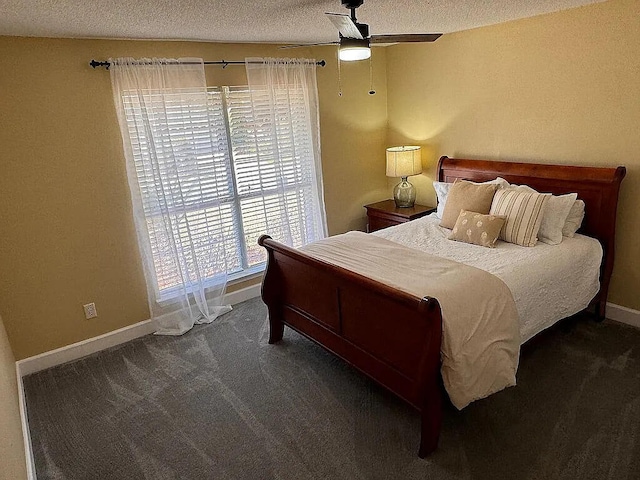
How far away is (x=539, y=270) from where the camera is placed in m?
2.82

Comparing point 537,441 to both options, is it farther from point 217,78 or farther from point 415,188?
point 217,78

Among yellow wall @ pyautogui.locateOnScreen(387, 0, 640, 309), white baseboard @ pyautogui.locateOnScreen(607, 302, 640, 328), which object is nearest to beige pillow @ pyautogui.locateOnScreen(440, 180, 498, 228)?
yellow wall @ pyautogui.locateOnScreen(387, 0, 640, 309)

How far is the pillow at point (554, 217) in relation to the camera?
3189 millimetres

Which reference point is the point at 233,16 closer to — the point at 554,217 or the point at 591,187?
the point at 554,217

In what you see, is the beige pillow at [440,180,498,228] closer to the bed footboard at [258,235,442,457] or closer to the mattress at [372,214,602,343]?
the mattress at [372,214,602,343]

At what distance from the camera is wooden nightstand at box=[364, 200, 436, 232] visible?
4.41 meters

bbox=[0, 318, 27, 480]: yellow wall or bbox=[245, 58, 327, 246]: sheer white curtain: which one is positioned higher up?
bbox=[245, 58, 327, 246]: sheer white curtain

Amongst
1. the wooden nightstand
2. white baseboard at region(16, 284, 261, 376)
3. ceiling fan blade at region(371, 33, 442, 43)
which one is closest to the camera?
ceiling fan blade at region(371, 33, 442, 43)

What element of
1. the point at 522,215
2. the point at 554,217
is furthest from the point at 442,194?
the point at 554,217

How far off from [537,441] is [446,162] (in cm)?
265

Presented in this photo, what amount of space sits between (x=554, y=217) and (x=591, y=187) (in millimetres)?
366

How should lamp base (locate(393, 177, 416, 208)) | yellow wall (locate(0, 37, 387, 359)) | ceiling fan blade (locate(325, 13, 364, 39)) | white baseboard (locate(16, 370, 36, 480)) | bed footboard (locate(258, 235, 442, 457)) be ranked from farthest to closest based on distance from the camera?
lamp base (locate(393, 177, 416, 208)) → yellow wall (locate(0, 37, 387, 359)) → white baseboard (locate(16, 370, 36, 480)) → bed footboard (locate(258, 235, 442, 457)) → ceiling fan blade (locate(325, 13, 364, 39))

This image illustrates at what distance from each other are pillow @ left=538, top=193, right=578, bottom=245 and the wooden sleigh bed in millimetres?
208

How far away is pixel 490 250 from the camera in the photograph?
314 cm
